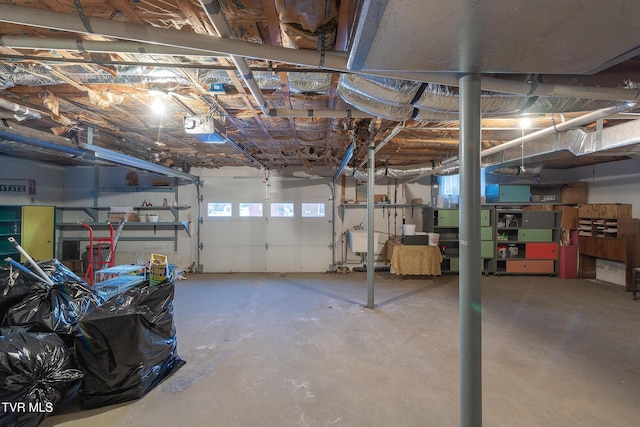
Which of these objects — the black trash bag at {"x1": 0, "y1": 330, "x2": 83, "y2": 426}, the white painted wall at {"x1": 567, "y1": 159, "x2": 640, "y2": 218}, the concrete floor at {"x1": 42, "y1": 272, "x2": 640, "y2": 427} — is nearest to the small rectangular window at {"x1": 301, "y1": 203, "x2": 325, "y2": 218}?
the concrete floor at {"x1": 42, "y1": 272, "x2": 640, "y2": 427}

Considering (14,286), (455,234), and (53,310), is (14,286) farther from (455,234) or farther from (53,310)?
(455,234)

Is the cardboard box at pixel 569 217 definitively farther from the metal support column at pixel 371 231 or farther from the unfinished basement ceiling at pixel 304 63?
the metal support column at pixel 371 231

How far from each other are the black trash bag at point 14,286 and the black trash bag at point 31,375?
34 centimetres

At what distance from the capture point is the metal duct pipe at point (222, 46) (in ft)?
3.84

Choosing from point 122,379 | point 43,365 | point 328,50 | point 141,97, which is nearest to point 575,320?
point 328,50

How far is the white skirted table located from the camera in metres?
5.16

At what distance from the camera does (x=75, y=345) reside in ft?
6.05

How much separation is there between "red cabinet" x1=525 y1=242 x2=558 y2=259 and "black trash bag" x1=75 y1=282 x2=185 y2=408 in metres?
6.84

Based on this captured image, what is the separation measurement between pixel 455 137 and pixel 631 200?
4137 millimetres

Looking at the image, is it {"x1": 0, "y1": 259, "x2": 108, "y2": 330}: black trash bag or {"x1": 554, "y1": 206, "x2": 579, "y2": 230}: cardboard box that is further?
{"x1": 554, "y1": 206, "x2": 579, "y2": 230}: cardboard box

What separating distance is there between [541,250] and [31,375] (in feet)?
25.3

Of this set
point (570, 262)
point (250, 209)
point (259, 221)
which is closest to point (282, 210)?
point (259, 221)

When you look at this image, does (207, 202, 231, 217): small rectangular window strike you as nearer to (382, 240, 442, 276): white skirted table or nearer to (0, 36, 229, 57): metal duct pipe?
(382, 240, 442, 276): white skirted table

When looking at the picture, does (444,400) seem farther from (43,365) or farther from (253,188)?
(253,188)
